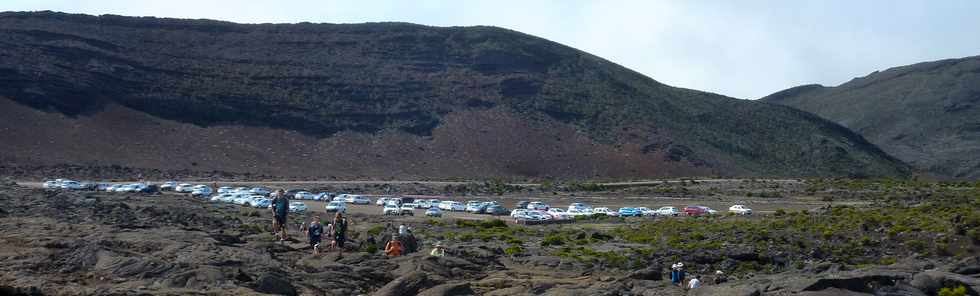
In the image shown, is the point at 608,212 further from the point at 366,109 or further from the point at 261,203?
the point at 366,109

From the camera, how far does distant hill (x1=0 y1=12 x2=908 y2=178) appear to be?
105562 mm

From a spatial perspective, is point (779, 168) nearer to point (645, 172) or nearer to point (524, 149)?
point (645, 172)

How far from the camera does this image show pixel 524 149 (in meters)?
119

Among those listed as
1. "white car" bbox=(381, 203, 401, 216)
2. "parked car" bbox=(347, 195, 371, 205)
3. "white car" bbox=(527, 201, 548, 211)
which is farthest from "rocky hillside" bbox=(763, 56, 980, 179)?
"white car" bbox=(381, 203, 401, 216)

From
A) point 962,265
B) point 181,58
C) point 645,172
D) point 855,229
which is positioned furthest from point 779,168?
point 962,265

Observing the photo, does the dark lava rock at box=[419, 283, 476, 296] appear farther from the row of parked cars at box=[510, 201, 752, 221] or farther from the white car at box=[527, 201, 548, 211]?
the white car at box=[527, 201, 548, 211]

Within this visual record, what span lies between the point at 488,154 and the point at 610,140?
56.1ft

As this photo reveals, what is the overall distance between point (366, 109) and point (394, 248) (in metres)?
100

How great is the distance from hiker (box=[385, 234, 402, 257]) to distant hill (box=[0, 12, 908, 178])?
76013 mm

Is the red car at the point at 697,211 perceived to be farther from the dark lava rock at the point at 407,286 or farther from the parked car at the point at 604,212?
the dark lava rock at the point at 407,286

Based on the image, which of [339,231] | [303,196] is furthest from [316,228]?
[303,196]

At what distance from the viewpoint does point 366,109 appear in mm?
123688

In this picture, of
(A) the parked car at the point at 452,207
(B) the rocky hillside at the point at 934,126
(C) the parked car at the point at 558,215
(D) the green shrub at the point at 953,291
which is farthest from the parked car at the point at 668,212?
(B) the rocky hillside at the point at 934,126

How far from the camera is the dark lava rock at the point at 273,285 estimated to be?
17891 mm
